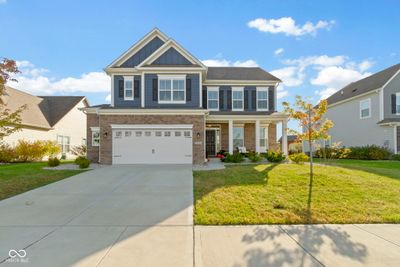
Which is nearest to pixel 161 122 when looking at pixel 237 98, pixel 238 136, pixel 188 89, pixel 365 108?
pixel 188 89

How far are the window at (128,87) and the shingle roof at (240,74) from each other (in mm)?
6424

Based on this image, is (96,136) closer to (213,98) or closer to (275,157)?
(213,98)

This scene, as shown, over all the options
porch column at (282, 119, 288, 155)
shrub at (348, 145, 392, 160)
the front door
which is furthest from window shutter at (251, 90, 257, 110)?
shrub at (348, 145, 392, 160)

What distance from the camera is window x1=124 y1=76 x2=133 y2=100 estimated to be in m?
17.2

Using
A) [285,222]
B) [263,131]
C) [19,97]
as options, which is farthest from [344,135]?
[19,97]

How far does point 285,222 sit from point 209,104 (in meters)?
15.0

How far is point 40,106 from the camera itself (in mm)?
25344

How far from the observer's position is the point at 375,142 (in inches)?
861

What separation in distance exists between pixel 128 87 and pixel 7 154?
1077 cm

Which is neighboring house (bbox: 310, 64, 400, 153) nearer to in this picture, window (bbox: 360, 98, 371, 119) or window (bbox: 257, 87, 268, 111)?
window (bbox: 360, 98, 371, 119)

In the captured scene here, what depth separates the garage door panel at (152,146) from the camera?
620 inches

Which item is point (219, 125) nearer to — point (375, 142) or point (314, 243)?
point (375, 142)

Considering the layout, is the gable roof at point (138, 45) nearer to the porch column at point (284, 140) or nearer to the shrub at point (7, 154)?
the shrub at point (7, 154)

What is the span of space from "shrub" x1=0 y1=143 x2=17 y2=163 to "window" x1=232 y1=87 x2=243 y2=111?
17.8m
